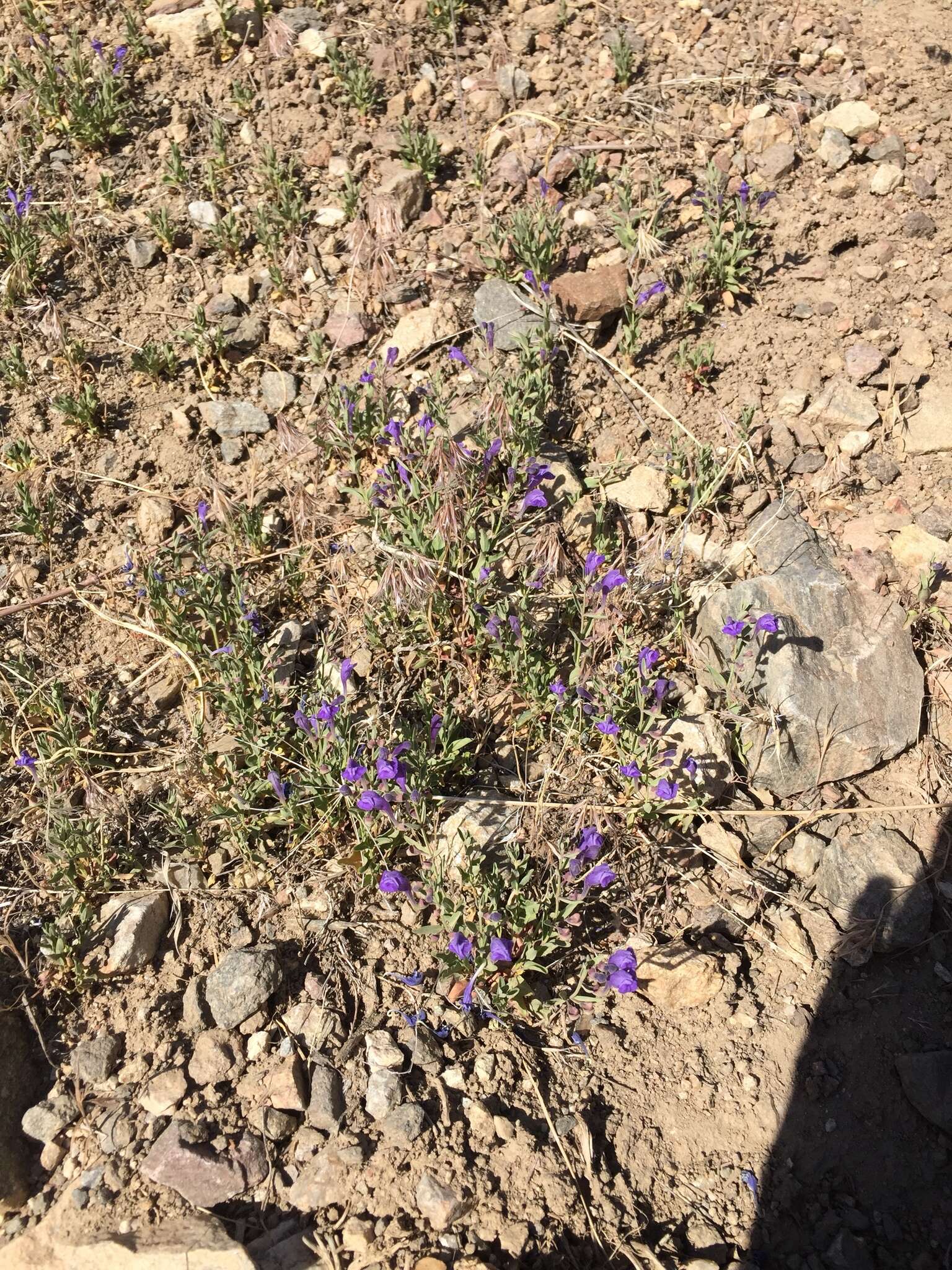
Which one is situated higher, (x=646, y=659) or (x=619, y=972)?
(x=646, y=659)

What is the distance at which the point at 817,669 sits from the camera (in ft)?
12.2

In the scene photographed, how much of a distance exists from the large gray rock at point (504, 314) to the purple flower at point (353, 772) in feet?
7.70

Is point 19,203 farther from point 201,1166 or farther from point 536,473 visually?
point 201,1166

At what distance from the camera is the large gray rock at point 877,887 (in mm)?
3316

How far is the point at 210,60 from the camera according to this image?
5766 millimetres

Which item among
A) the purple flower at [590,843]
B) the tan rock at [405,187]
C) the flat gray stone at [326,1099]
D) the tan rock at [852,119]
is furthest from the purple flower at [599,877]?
the tan rock at [852,119]

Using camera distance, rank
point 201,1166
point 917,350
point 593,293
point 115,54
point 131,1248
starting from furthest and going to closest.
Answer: point 115,54
point 593,293
point 917,350
point 201,1166
point 131,1248

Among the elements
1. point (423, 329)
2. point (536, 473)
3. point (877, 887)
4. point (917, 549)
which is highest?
point (423, 329)

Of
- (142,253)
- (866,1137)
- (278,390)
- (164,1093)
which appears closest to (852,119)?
(278,390)

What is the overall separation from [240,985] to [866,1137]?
2.04m

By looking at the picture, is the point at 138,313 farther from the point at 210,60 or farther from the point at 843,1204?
the point at 843,1204

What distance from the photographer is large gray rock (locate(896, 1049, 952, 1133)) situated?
9.81ft

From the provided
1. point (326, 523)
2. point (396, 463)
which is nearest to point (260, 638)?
point (326, 523)

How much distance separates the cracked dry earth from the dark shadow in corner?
0.01 metres
